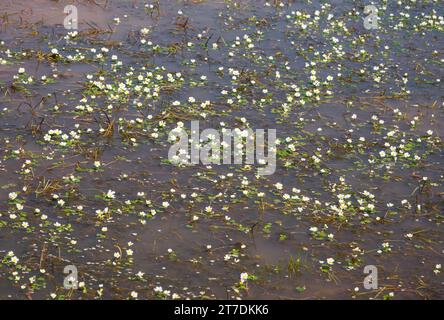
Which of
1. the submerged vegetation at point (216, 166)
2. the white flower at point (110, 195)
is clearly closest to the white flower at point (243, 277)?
the submerged vegetation at point (216, 166)

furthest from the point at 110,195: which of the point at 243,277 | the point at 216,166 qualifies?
the point at 243,277

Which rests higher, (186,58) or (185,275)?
(186,58)

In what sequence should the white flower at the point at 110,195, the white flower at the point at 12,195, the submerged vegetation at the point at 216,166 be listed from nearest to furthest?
the submerged vegetation at the point at 216,166 → the white flower at the point at 12,195 → the white flower at the point at 110,195

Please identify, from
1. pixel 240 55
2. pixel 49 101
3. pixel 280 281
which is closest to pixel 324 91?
pixel 240 55

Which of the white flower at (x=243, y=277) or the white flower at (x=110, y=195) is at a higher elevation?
the white flower at (x=110, y=195)

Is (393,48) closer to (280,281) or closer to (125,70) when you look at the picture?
(125,70)

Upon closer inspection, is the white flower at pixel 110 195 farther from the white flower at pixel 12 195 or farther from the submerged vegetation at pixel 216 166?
the white flower at pixel 12 195

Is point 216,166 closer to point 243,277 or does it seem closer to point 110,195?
point 110,195
